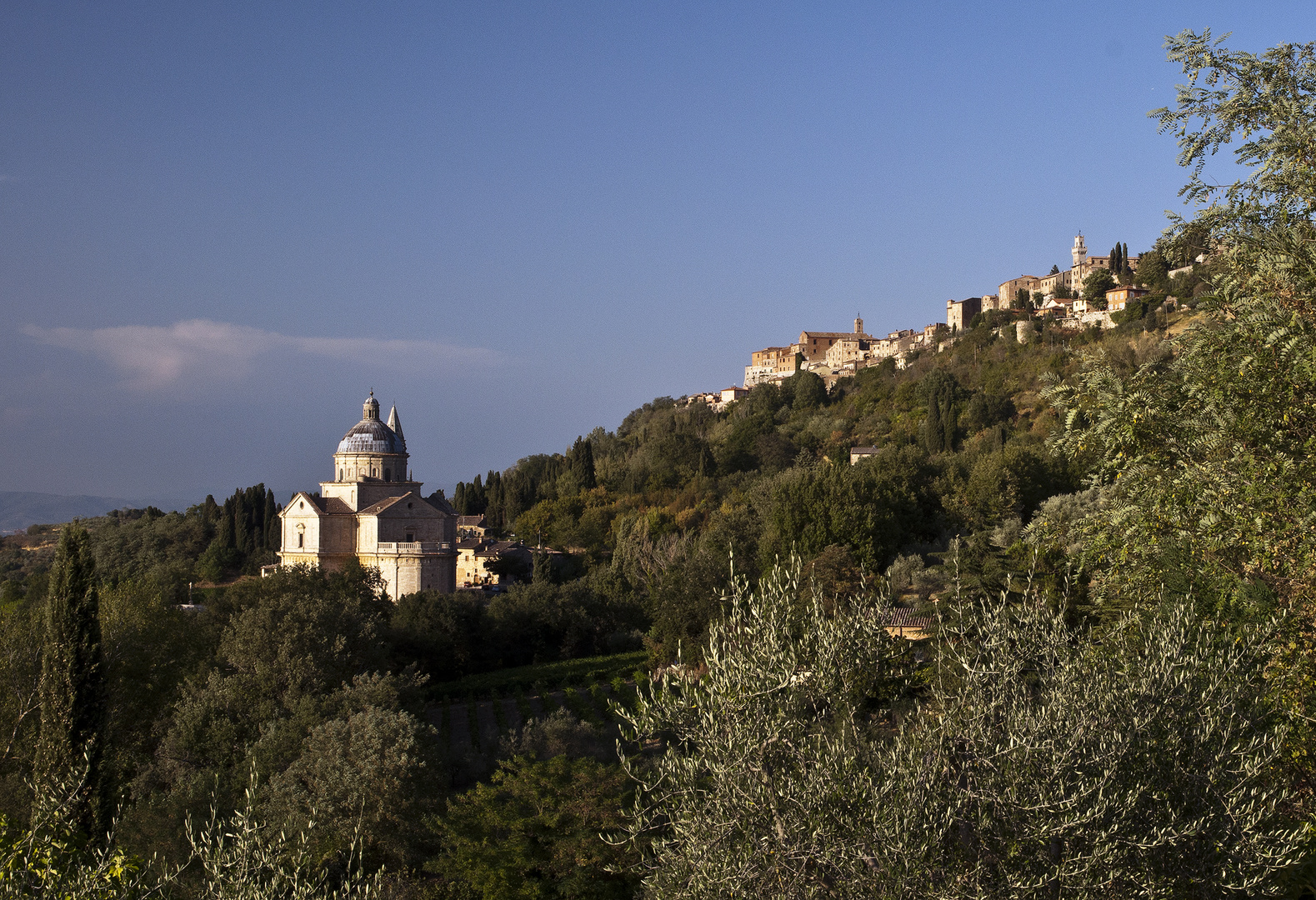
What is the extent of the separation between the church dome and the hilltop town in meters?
50.7

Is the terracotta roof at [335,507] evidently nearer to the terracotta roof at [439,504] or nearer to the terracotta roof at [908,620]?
the terracotta roof at [439,504]

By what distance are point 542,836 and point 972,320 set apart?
83831mm

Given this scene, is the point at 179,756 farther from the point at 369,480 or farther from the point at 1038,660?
the point at 369,480

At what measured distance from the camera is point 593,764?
14.2 m

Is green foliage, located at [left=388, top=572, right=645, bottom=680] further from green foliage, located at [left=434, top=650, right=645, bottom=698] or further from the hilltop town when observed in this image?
the hilltop town

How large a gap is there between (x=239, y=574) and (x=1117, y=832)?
178 ft

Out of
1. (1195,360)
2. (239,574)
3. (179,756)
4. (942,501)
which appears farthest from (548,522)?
(1195,360)

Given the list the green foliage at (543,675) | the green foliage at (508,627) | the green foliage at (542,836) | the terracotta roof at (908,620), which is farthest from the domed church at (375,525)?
the green foliage at (542,836)

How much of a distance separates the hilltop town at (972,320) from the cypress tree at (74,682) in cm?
6881

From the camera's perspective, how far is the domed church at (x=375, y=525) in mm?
38438

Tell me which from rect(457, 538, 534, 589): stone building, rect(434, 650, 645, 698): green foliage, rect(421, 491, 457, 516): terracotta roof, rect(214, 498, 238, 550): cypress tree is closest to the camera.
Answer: rect(434, 650, 645, 698): green foliage


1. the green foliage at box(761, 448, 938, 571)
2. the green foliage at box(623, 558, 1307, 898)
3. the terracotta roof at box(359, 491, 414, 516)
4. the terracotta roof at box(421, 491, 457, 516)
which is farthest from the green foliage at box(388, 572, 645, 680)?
the green foliage at box(623, 558, 1307, 898)

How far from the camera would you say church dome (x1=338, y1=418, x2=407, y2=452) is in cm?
4225

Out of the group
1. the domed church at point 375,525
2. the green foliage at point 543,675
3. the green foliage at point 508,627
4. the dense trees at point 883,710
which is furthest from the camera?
the domed church at point 375,525
